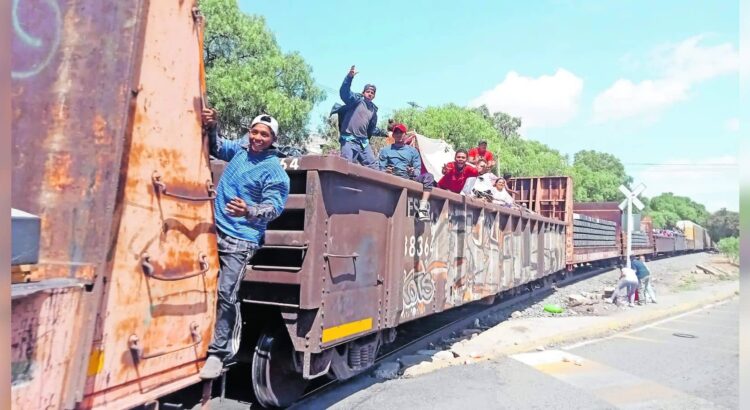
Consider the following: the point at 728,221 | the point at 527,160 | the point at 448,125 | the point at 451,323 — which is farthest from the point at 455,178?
the point at 527,160

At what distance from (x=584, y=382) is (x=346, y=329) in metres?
3.18

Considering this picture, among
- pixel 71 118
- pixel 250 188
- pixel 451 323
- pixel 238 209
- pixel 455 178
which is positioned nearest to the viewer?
pixel 71 118

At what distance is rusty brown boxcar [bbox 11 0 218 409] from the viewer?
88.6 inches

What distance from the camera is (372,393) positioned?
5211 mm

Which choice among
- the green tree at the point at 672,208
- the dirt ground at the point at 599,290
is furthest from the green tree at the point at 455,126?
the green tree at the point at 672,208

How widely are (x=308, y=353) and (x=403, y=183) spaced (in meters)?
1.93

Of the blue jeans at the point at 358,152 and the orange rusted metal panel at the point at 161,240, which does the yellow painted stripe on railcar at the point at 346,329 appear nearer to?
the orange rusted metal panel at the point at 161,240

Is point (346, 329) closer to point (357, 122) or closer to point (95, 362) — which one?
point (95, 362)

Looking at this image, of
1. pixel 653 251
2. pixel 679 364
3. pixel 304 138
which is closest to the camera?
pixel 679 364

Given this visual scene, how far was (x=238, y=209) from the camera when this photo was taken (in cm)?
308

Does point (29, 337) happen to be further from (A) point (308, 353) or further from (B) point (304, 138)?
(B) point (304, 138)

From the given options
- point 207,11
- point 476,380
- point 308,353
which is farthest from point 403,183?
point 207,11

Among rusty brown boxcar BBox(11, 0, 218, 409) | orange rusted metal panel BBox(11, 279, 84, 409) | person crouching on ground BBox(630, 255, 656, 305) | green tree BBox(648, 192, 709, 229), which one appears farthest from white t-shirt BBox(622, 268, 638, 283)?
green tree BBox(648, 192, 709, 229)

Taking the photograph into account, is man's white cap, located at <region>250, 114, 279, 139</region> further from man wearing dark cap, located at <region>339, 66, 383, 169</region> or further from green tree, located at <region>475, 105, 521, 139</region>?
green tree, located at <region>475, 105, 521, 139</region>
